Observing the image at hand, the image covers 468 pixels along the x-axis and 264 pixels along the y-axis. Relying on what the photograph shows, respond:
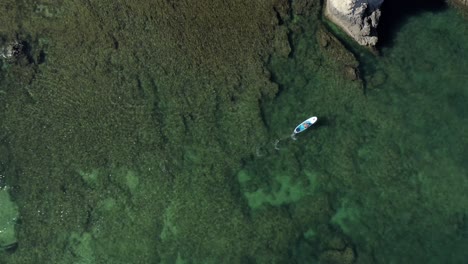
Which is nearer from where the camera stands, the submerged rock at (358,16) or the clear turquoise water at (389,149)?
the clear turquoise water at (389,149)

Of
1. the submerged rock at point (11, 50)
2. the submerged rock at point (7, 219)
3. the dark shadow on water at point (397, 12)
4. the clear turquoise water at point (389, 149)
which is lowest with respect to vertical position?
the clear turquoise water at point (389, 149)

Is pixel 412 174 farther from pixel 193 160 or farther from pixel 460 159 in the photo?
pixel 193 160

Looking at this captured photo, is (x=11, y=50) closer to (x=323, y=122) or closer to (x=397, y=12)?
(x=323, y=122)

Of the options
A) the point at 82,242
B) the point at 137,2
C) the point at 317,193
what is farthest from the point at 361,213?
the point at 137,2

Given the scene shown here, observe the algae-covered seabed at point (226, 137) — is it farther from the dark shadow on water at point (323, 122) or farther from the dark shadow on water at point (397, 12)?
the dark shadow on water at point (397, 12)

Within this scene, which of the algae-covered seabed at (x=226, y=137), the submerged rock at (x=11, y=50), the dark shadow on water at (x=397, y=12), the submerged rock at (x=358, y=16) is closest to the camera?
the algae-covered seabed at (x=226, y=137)

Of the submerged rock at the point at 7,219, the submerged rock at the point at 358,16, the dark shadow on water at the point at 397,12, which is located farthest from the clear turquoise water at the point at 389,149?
the submerged rock at the point at 7,219

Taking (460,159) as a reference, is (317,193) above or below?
above
